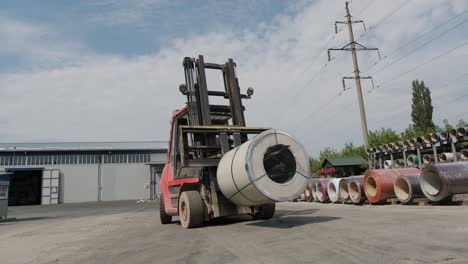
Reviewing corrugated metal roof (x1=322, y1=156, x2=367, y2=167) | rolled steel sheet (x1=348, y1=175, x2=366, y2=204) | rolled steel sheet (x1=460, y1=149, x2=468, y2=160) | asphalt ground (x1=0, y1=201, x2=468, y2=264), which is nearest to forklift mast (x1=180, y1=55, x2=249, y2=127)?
asphalt ground (x1=0, y1=201, x2=468, y2=264)

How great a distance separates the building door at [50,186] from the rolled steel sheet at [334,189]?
4216 cm

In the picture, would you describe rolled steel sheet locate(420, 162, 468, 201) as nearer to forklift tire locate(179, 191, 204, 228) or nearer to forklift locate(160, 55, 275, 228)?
forklift locate(160, 55, 275, 228)

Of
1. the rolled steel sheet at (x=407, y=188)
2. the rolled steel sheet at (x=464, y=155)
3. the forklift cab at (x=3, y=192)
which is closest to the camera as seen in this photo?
the rolled steel sheet at (x=407, y=188)

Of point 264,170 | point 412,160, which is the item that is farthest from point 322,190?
point 264,170

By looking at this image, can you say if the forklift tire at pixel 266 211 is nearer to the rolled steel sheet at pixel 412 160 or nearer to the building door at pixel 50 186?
the rolled steel sheet at pixel 412 160

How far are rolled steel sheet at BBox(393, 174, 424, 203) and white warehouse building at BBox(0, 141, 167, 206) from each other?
4181cm

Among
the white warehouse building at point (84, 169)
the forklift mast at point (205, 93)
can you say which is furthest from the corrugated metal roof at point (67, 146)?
the forklift mast at point (205, 93)

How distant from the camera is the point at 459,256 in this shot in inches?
187

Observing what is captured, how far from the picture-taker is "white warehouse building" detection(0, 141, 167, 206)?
173ft

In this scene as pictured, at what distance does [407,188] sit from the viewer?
15484 millimetres

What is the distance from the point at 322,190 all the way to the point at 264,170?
14921 mm

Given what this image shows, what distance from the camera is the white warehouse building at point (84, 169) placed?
52.7 meters

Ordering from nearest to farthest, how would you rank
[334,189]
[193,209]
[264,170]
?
[264,170]
[193,209]
[334,189]

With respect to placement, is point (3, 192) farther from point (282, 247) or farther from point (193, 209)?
point (282, 247)
